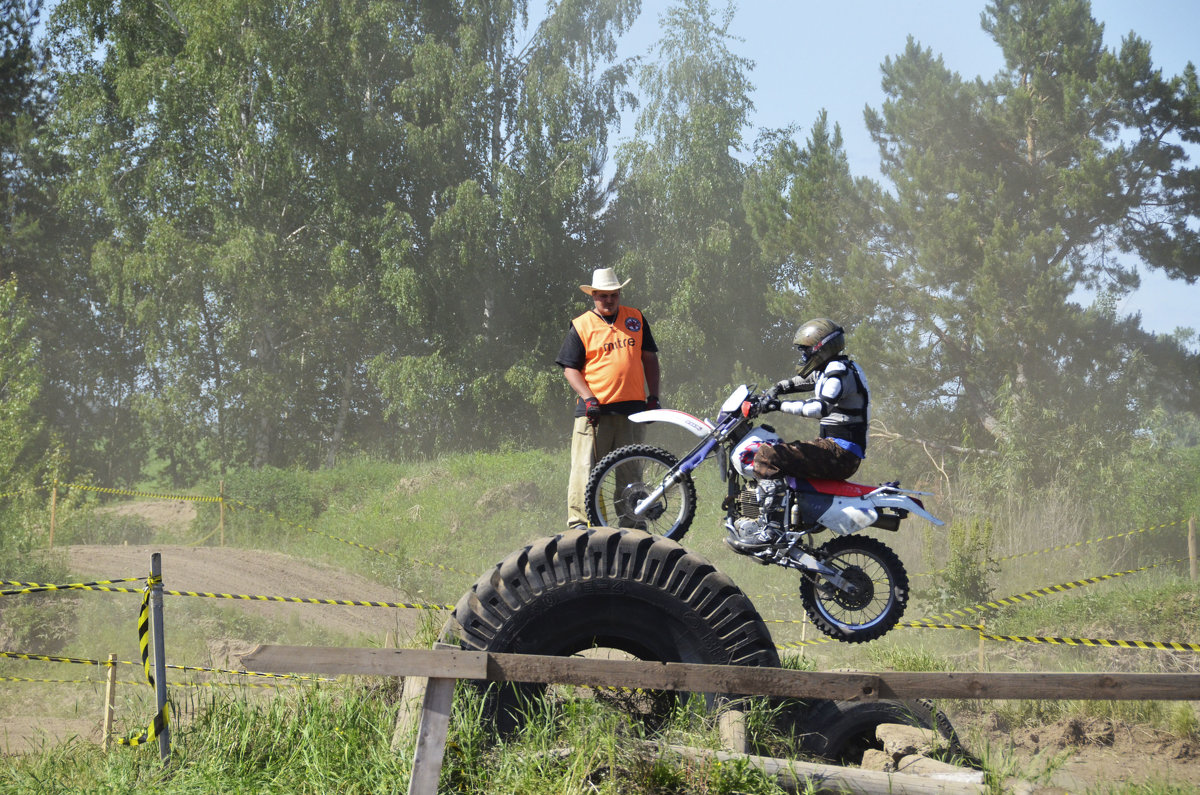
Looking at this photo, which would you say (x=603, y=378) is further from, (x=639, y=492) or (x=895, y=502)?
(x=895, y=502)

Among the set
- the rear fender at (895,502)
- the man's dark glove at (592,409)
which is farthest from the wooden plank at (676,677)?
the man's dark glove at (592,409)

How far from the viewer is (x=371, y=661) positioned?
354cm

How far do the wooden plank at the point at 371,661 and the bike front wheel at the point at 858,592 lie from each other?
2.46 m

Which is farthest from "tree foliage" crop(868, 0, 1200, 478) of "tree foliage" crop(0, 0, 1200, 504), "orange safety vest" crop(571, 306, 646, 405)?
"orange safety vest" crop(571, 306, 646, 405)

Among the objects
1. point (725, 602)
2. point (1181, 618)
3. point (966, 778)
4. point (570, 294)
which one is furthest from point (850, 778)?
point (570, 294)

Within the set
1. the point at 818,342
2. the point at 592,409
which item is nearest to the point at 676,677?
the point at 818,342

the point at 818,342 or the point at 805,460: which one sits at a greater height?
the point at 818,342

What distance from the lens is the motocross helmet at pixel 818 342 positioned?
5371mm

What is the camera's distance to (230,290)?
26.0 m

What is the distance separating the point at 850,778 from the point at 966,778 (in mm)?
490

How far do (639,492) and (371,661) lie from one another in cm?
278

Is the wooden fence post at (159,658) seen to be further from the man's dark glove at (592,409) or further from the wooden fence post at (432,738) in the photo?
the man's dark glove at (592,409)

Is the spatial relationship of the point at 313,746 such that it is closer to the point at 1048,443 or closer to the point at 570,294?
the point at 1048,443

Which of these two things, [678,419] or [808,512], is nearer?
[808,512]
